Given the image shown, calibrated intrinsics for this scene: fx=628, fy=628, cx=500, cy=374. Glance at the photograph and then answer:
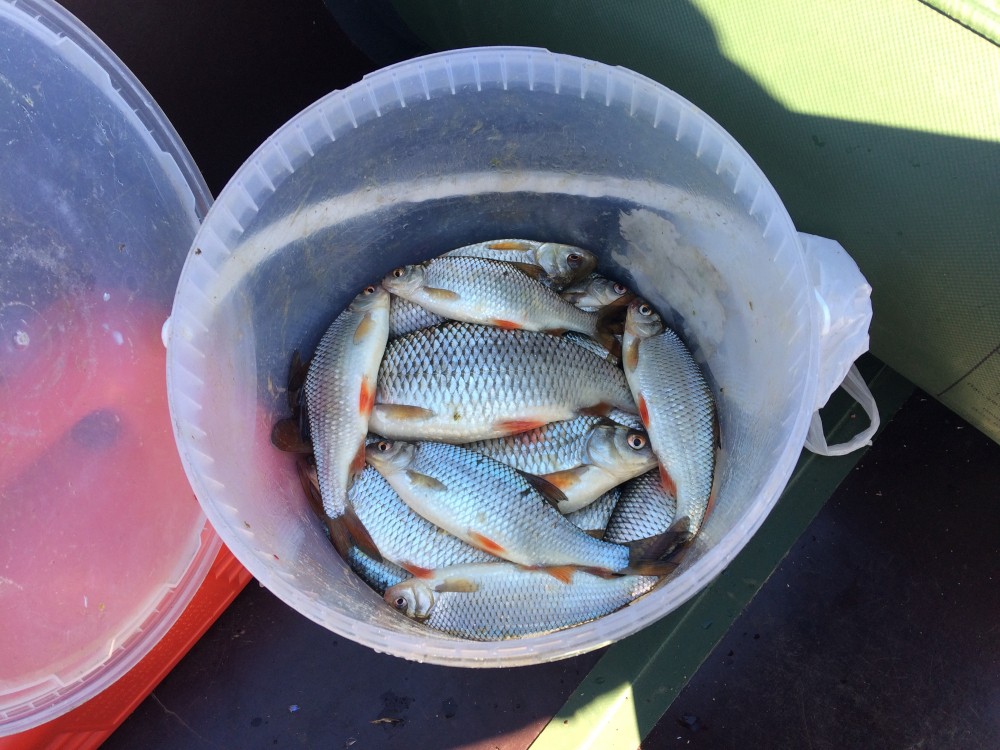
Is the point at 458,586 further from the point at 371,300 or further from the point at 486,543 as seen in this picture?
the point at 371,300

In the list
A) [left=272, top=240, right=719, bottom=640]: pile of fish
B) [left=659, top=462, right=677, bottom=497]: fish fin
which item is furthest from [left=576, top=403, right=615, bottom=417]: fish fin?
[left=659, top=462, right=677, bottom=497]: fish fin

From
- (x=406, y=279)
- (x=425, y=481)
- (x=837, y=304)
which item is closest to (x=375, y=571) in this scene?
(x=425, y=481)

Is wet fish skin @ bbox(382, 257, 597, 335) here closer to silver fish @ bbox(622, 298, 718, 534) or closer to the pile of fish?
the pile of fish

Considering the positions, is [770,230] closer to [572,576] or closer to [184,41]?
[572,576]

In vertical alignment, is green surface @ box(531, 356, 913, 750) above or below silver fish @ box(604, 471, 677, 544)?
below

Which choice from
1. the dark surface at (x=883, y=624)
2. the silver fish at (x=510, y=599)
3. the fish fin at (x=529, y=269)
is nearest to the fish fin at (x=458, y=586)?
the silver fish at (x=510, y=599)

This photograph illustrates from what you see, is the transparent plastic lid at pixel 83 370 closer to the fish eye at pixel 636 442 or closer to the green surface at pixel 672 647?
the fish eye at pixel 636 442

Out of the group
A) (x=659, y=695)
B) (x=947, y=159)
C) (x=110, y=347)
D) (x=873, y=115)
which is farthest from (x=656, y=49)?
(x=659, y=695)
